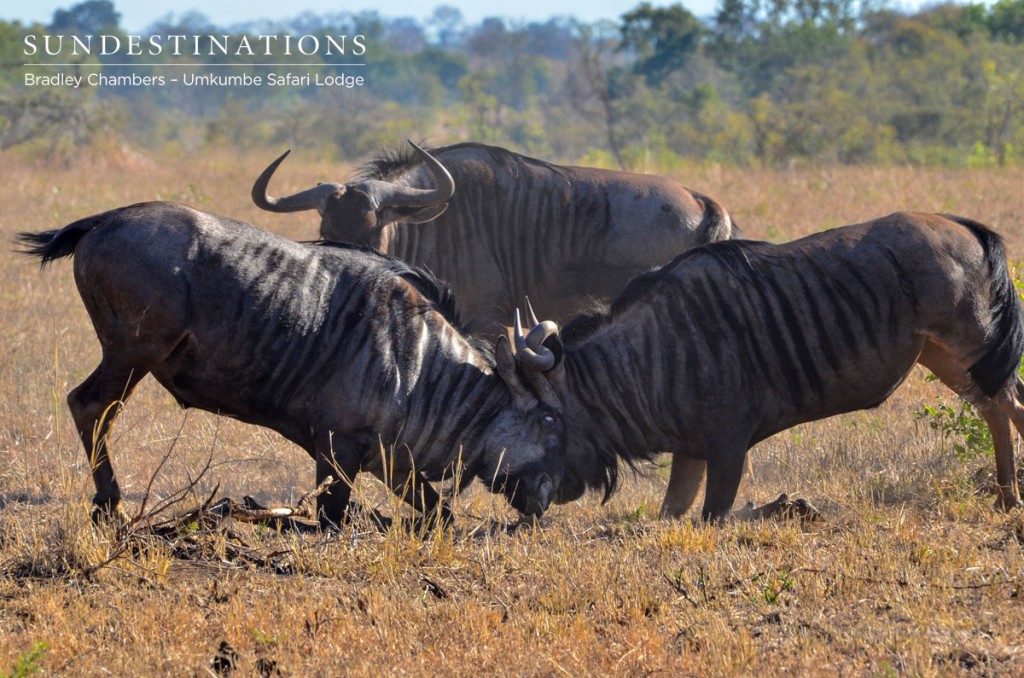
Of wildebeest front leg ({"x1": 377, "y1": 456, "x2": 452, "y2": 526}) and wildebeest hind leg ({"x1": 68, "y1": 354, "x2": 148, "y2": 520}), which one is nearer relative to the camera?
wildebeest hind leg ({"x1": 68, "y1": 354, "x2": 148, "y2": 520})

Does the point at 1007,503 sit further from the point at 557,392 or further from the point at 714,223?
the point at 714,223

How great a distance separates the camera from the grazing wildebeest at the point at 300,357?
5.27m

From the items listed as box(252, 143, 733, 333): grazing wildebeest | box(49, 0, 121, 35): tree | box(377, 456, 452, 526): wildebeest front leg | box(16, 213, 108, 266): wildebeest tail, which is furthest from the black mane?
box(49, 0, 121, 35): tree

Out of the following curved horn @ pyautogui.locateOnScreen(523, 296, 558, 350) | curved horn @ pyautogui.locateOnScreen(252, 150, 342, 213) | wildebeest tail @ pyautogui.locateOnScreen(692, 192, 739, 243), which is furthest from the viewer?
wildebeest tail @ pyautogui.locateOnScreen(692, 192, 739, 243)

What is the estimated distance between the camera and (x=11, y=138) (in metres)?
21.5

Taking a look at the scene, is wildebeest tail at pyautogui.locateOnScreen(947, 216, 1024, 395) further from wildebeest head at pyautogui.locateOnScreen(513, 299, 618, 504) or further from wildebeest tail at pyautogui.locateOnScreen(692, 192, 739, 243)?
wildebeest tail at pyautogui.locateOnScreen(692, 192, 739, 243)

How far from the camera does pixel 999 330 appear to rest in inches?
226

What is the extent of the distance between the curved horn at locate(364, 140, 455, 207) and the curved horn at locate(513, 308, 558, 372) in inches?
69.8

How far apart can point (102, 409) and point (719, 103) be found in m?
28.2

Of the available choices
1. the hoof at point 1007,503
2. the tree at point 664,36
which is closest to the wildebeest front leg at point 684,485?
the hoof at point 1007,503

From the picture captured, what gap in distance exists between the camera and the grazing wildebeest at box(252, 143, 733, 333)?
7.55 meters

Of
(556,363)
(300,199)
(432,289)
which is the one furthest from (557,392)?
(300,199)

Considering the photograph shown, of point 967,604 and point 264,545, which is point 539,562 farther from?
point 967,604

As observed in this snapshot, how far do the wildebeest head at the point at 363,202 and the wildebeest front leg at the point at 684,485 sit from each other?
7.10ft
